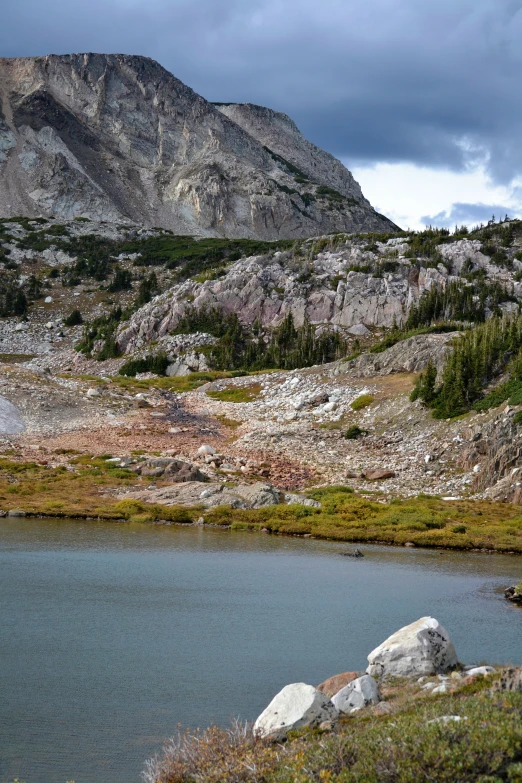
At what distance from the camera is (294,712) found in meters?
12.5

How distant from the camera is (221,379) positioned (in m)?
84.6

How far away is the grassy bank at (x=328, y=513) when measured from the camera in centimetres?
3594

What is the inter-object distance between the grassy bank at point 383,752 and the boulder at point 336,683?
273cm

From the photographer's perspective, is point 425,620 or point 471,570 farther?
point 471,570

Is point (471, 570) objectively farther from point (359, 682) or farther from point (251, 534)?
point (359, 682)

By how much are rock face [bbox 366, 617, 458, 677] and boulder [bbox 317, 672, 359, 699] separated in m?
0.56

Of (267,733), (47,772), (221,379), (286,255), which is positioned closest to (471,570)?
(267,733)

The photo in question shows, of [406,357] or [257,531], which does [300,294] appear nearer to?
[406,357]

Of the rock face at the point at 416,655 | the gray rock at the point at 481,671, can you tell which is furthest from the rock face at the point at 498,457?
the gray rock at the point at 481,671

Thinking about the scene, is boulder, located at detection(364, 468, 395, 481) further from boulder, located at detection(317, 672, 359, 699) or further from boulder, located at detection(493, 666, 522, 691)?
boulder, located at detection(493, 666, 522, 691)

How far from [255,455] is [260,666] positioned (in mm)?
35699

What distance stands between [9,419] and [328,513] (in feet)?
95.2

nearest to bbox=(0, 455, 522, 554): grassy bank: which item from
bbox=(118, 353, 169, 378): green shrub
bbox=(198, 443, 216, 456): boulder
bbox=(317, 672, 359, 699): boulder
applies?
bbox=(198, 443, 216, 456): boulder

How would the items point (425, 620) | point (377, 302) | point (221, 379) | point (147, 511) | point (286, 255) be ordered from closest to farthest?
point (425, 620), point (147, 511), point (221, 379), point (377, 302), point (286, 255)
